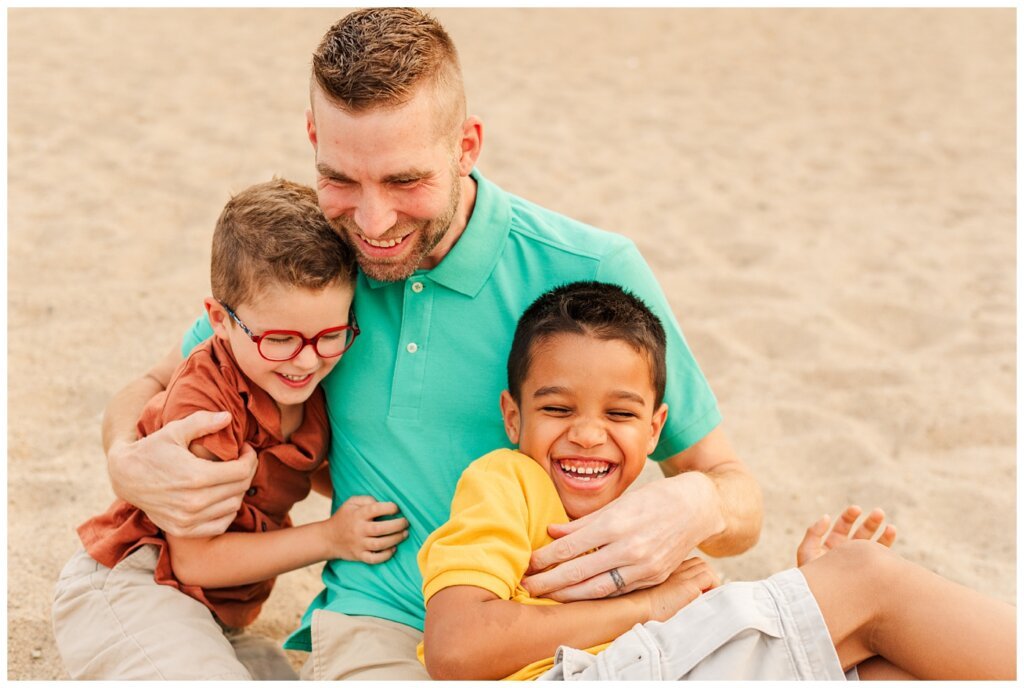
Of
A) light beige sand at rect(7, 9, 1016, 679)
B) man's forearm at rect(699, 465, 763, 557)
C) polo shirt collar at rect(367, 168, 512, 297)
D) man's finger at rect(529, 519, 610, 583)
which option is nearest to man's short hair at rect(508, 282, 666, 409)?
polo shirt collar at rect(367, 168, 512, 297)

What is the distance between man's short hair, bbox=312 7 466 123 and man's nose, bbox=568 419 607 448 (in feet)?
2.74

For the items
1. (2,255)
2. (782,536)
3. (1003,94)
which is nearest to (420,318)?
(782,536)

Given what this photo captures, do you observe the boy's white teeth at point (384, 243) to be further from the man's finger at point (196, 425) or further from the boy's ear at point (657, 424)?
the boy's ear at point (657, 424)

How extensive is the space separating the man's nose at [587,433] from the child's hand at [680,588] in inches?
14.0

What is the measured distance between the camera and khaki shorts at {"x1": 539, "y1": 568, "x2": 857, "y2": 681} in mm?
2156

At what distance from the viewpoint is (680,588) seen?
2.48 meters

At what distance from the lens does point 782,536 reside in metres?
3.74

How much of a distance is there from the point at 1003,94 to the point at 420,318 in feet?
23.4

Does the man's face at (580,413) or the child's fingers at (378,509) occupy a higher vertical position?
the man's face at (580,413)

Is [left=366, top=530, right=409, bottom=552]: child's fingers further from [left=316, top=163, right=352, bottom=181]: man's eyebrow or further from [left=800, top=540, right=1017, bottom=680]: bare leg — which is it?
[left=800, top=540, right=1017, bottom=680]: bare leg

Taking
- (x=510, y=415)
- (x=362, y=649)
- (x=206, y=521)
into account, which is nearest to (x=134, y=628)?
(x=206, y=521)

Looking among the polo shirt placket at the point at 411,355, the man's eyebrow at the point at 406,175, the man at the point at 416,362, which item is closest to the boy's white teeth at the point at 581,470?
the man at the point at 416,362

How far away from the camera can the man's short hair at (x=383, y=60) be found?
97.6 inches

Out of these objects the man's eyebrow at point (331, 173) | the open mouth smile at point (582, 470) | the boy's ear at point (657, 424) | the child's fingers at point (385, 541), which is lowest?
the child's fingers at point (385, 541)
